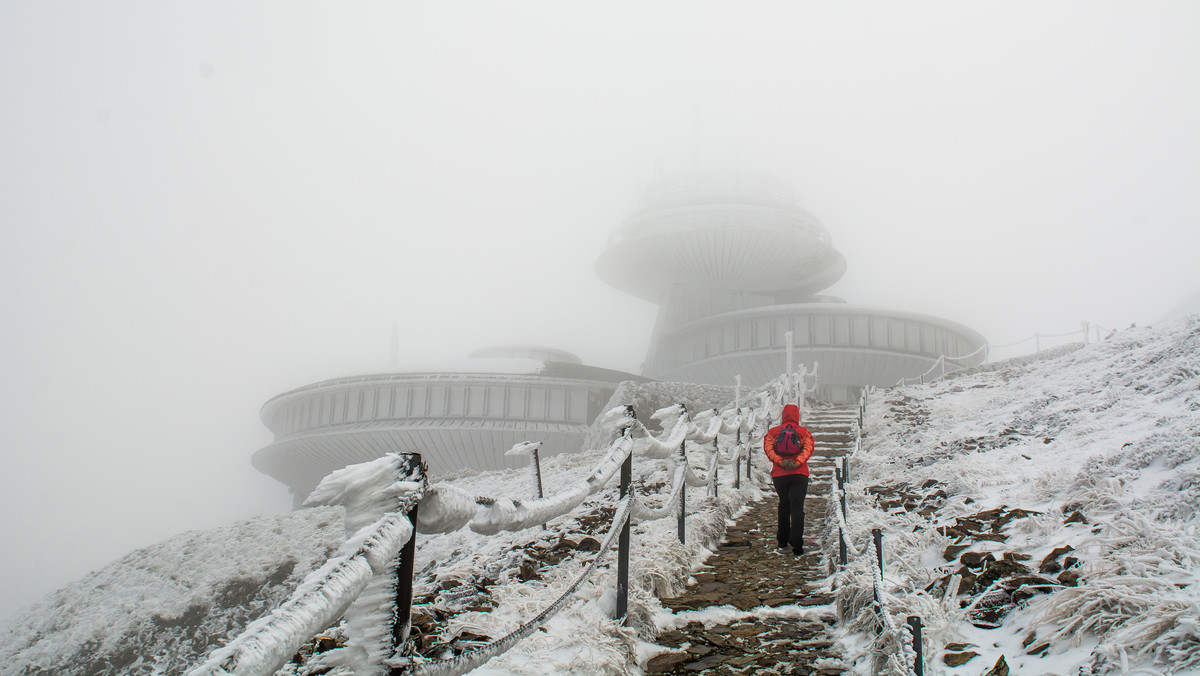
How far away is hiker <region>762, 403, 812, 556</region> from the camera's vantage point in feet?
21.8

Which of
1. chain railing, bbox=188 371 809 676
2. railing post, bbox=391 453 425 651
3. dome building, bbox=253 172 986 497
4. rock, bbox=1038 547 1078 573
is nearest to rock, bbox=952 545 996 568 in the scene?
rock, bbox=1038 547 1078 573

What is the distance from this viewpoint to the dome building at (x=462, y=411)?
30.5 meters

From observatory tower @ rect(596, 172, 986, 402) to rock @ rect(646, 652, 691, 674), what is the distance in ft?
107

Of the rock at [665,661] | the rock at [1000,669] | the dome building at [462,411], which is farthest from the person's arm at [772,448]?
the dome building at [462,411]

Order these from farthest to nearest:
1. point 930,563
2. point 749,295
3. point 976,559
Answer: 1. point 749,295
2. point 930,563
3. point 976,559

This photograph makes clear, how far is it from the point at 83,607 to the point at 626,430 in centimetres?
925

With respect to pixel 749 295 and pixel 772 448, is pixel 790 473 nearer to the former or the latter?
pixel 772 448

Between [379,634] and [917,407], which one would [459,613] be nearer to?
[379,634]

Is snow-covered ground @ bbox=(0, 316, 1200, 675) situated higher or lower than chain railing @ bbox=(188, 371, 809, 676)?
lower

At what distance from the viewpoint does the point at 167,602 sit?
965 cm

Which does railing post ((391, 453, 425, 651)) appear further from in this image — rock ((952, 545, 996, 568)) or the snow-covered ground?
rock ((952, 545, 996, 568))

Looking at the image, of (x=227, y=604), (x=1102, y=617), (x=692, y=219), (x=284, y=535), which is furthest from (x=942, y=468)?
(x=692, y=219)

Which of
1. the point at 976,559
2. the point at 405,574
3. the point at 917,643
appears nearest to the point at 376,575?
the point at 405,574

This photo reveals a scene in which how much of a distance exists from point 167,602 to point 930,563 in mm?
9153
